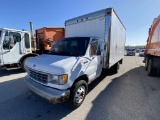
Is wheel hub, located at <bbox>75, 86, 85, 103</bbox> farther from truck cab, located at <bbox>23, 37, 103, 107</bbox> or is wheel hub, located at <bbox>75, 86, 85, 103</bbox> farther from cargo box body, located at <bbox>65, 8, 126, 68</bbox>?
cargo box body, located at <bbox>65, 8, 126, 68</bbox>

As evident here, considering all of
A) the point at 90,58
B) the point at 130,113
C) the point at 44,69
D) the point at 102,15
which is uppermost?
the point at 102,15

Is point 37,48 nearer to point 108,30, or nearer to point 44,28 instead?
point 44,28

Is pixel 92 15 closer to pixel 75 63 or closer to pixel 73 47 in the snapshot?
pixel 73 47

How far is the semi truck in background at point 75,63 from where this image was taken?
2787 millimetres

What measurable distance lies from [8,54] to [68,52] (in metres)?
4.46

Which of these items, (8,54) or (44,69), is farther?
(8,54)

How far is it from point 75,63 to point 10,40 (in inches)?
198

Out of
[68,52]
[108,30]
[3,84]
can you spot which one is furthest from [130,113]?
[3,84]

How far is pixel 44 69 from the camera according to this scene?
2.89m

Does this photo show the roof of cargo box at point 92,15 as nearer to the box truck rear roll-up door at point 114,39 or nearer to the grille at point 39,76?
the box truck rear roll-up door at point 114,39

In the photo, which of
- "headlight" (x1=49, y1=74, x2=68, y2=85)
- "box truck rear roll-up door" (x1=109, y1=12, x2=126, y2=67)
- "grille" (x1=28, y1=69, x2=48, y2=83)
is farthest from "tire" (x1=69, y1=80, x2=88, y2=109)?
"box truck rear roll-up door" (x1=109, y1=12, x2=126, y2=67)

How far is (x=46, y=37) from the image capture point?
8.73 metres

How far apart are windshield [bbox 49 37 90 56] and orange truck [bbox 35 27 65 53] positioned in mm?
4746

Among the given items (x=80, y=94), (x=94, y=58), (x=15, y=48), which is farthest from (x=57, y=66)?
(x=15, y=48)
